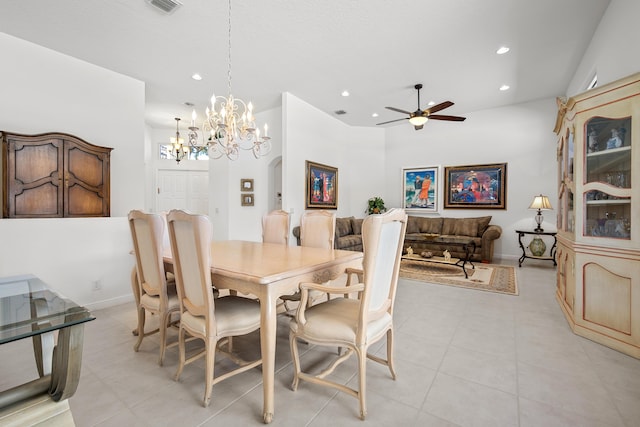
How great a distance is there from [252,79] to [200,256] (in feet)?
12.3

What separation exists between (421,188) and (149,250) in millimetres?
6163

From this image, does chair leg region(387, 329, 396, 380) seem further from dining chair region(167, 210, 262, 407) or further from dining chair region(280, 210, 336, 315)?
dining chair region(280, 210, 336, 315)

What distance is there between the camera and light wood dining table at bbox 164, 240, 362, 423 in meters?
1.49

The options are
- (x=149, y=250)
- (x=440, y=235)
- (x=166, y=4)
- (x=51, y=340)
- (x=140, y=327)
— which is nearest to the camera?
(x=51, y=340)

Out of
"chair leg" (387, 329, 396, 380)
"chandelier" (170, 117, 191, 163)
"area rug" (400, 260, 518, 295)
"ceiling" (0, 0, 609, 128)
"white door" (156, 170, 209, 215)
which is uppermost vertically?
"ceiling" (0, 0, 609, 128)

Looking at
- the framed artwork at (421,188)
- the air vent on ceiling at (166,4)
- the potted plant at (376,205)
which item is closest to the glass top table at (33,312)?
the air vent on ceiling at (166,4)

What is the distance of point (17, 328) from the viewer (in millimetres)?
910

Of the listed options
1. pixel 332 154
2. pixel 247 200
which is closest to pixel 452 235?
pixel 332 154

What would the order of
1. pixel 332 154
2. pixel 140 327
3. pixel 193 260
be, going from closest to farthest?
pixel 193 260 < pixel 140 327 < pixel 332 154

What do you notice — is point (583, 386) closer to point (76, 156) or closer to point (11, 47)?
point (76, 156)

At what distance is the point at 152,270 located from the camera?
201 cm

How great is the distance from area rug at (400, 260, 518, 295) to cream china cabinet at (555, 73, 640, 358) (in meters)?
1.22

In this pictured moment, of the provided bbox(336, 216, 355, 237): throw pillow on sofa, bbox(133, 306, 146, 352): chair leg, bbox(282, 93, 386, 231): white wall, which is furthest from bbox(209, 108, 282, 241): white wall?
bbox(133, 306, 146, 352): chair leg

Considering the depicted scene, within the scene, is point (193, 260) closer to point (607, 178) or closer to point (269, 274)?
point (269, 274)
